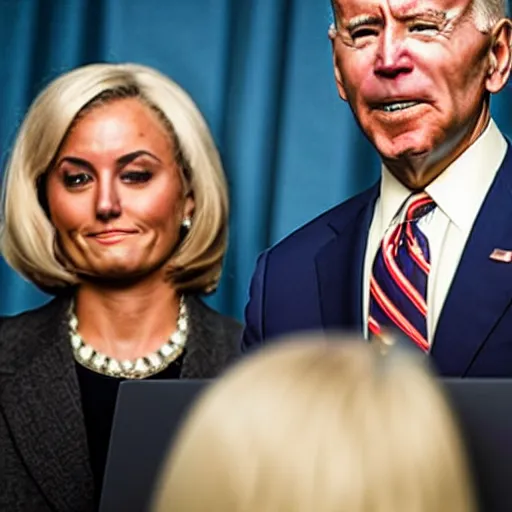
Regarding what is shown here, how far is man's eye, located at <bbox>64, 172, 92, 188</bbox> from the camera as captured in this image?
4.89 feet

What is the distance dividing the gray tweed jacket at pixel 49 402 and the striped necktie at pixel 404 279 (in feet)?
0.95

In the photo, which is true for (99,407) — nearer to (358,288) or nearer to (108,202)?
(108,202)

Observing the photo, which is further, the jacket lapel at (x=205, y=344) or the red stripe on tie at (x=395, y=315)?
the jacket lapel at (x=205, y=344)

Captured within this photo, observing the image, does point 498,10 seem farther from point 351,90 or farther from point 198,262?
point 198,262

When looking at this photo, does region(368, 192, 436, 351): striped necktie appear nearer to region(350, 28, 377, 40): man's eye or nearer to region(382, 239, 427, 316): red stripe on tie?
region(382, 239, 427, 316): red stripe on tie

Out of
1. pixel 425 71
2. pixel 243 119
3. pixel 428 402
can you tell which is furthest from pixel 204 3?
pixel 428 402

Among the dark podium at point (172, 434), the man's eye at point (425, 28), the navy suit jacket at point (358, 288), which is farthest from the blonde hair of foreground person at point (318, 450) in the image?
the man's eye at point (425, 28)

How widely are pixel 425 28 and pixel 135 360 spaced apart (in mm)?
530

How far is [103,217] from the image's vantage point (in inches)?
57.9

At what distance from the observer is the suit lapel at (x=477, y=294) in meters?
1.14

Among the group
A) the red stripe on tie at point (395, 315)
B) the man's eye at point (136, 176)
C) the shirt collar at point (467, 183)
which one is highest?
the shirt collar at point (467, 183)

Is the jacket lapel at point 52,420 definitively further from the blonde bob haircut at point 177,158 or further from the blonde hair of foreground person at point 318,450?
the blonde hair of foreground person at point 318,450

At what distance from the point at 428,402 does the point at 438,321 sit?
A: 69 cm

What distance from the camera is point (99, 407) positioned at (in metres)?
1.42
